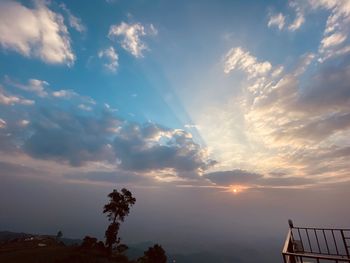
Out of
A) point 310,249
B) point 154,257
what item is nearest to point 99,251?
point 154,257

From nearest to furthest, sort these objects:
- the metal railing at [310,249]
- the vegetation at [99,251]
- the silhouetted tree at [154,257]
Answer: the metal railing at [310,249] → the vegetation at [99,251] → the silhouetted tree at [154,257]

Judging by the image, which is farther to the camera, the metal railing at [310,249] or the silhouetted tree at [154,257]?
the silhouetted tree at [154,257]

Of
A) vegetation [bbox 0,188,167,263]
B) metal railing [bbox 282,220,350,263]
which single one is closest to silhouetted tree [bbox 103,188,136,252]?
vegetation [bbox 0,188,167,263]

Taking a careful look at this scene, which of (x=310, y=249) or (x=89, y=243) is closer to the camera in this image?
(x=310, y=249)

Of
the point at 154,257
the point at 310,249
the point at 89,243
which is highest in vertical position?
the point at 310,249

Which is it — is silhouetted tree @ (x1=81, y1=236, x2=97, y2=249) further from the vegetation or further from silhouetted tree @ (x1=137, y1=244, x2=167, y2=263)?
silhouetted tree @ (x1=137, y1=244, x2=167, y2=263)

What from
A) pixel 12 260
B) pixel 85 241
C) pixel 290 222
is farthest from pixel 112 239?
pixel 290 222

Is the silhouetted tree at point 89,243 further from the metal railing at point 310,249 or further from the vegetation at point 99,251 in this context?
the metal railing at point 310,249

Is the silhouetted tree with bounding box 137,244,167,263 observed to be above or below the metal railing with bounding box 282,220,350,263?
below

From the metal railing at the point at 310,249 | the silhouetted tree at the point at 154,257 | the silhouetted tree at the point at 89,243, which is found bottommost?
the silhouetted tree at the point at 154,257

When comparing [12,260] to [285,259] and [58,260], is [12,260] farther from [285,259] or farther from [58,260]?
[285,259]

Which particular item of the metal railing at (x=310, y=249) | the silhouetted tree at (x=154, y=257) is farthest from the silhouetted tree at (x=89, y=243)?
the metal railing at (x=310, y=249)

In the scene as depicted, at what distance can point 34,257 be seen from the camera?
36625mm

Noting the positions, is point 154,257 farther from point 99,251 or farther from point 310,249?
point 310,249
